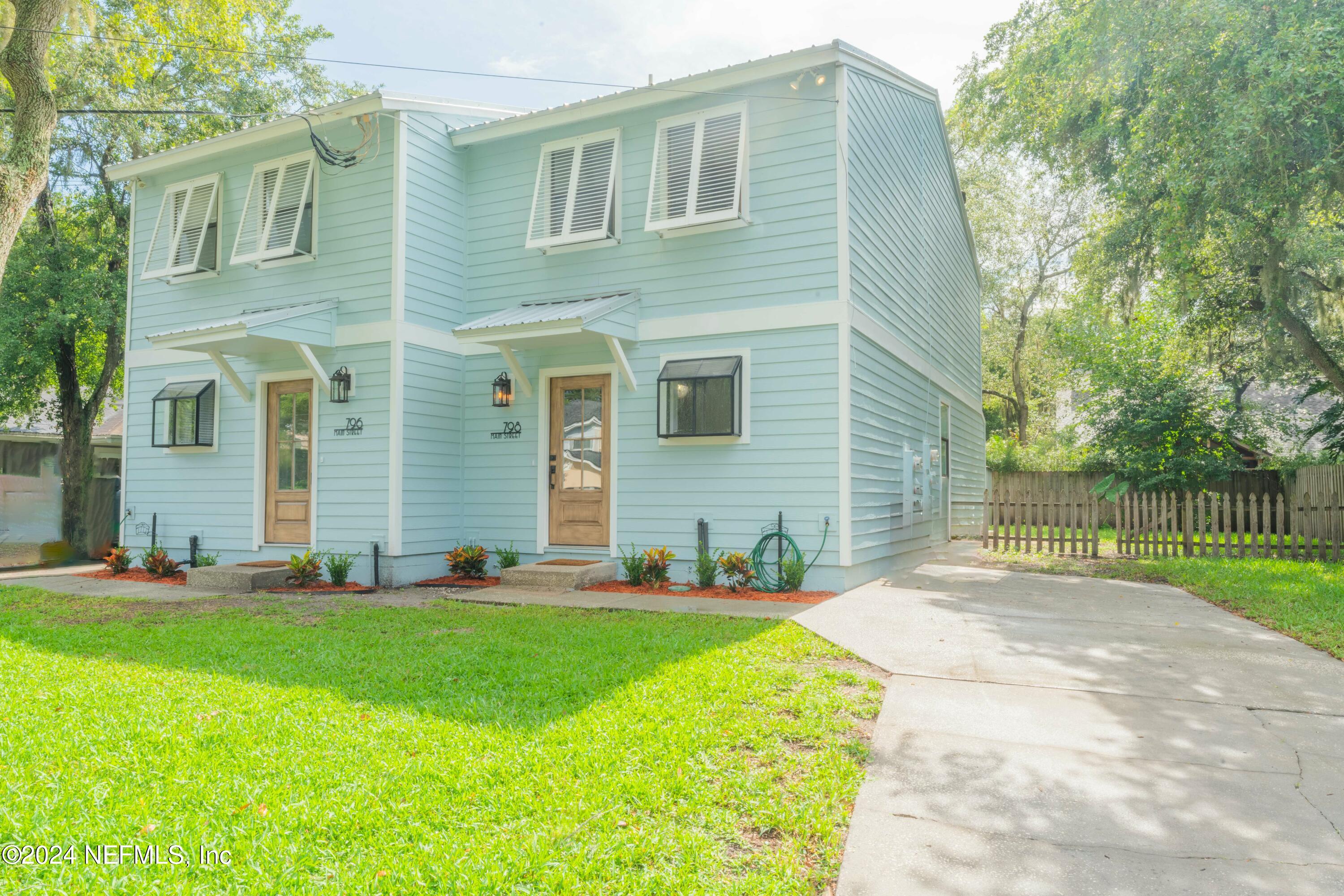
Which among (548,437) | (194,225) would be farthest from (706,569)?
(194,225)

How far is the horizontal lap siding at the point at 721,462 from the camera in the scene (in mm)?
7906

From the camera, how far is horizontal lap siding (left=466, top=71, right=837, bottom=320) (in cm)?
809

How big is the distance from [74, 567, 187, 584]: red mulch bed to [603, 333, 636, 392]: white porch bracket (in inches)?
216

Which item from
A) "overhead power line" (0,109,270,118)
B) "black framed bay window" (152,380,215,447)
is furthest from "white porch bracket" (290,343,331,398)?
"overhead power line" (0,109,270,118)

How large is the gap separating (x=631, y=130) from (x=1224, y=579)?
781 cm

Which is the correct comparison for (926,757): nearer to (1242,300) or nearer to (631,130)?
(631,130)

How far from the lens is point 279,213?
Result: 388 inches

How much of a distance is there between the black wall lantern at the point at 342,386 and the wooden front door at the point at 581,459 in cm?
Answer: 226

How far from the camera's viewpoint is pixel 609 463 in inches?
350

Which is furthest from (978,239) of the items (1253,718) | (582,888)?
(582,888)

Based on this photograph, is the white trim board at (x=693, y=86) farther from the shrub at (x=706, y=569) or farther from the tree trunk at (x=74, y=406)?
the tree trunk at (x=74, y=406)

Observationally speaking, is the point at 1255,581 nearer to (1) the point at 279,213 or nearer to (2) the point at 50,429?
(1) the point at 279,213

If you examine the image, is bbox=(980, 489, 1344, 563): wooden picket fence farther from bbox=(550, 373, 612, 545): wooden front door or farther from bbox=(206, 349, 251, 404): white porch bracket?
bbox=(206, 349, 251, 404): white porch bracket

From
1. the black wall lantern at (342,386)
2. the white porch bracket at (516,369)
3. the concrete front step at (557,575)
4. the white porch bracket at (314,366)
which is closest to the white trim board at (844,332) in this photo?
the concrete front step at (557,575)
